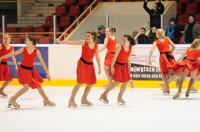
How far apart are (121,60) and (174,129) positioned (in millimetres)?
2796

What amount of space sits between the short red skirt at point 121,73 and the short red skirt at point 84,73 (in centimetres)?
55

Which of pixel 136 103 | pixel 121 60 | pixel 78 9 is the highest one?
pixel 78 9

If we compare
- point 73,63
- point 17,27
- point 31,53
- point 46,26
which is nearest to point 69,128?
point 31,53

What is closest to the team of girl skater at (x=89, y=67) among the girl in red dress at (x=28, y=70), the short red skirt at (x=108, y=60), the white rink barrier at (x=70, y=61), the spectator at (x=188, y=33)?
the girl in red dress at (x=28, y=70)

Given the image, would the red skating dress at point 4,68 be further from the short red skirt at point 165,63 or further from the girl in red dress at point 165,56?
the short red skirt at point 165,63

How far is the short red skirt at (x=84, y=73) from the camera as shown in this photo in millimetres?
9531

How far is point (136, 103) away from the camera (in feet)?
34.1

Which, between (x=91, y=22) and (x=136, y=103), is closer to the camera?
(x=136, y=103)

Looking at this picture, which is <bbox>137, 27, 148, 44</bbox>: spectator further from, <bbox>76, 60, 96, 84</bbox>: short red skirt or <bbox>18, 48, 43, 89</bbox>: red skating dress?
<bbox>18, 48, 43, 89</bbox>: red skating dress

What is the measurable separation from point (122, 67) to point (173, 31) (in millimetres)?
5243

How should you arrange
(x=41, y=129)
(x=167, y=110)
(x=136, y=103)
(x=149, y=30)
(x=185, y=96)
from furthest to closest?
(x=149, y=30), (x=185, y=96), (x=136, y=103), (x=167, y=110), (x=41, y=129)

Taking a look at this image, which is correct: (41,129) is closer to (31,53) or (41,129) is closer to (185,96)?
(31,53)

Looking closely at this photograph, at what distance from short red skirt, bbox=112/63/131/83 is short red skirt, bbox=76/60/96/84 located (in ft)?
1.79

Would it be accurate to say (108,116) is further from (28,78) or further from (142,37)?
(142,37)
